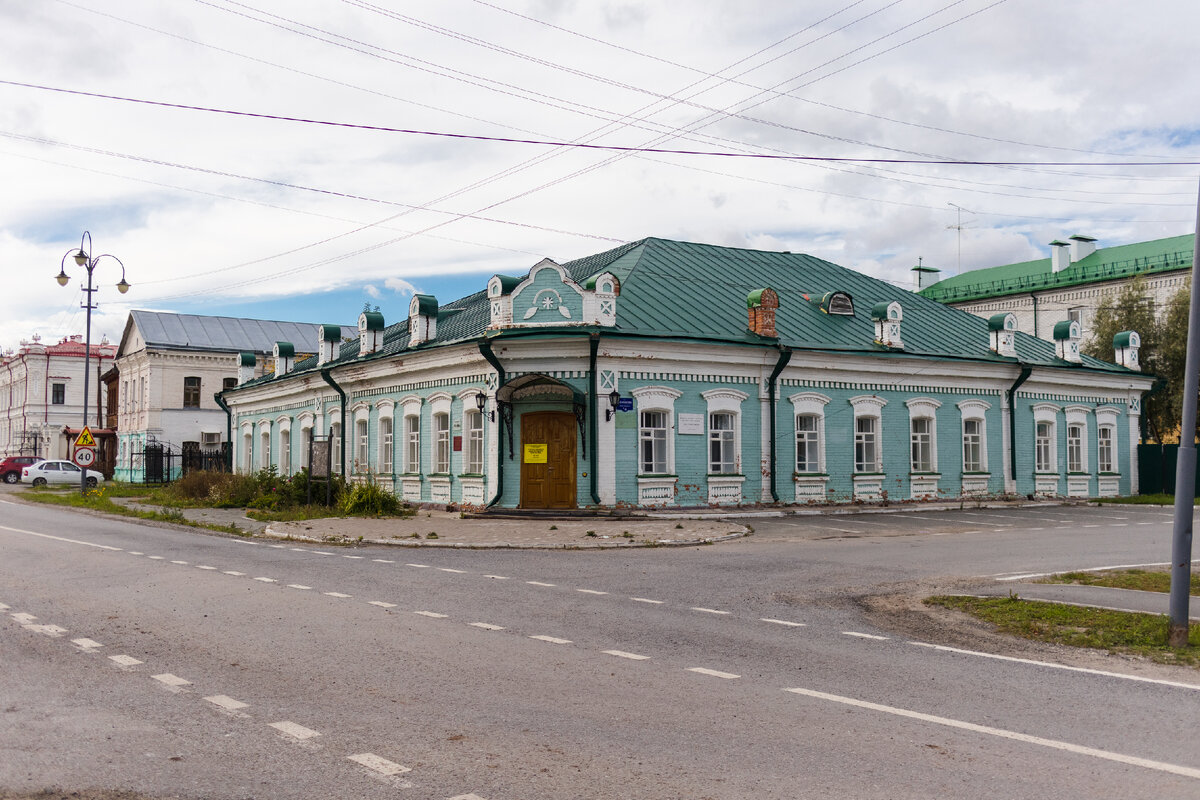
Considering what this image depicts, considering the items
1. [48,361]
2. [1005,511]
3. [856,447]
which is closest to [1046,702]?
[856,447]

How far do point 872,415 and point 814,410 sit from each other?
2.12 metres

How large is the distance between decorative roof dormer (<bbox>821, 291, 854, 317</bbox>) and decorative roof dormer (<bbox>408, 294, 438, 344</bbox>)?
36.7 ft

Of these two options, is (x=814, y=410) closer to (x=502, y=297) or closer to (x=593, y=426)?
(x=593, y=426)

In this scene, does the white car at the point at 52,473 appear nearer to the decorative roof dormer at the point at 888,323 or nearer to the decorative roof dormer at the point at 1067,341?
the decorative roof dormer at the point at 888,323

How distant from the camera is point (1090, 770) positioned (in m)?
5.20

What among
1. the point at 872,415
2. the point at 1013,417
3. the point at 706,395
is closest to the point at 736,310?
the point at 706,395

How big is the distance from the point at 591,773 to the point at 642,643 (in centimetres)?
Answer: 351

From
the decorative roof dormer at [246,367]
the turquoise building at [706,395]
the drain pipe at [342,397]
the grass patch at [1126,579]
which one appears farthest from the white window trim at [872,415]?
the decorative roof dormer at [246,367]

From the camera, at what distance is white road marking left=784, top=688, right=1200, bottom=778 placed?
17.3 feet

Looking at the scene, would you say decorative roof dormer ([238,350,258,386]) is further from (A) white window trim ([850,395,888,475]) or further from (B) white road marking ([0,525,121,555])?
(A) white window trim ([850,395,888,475])

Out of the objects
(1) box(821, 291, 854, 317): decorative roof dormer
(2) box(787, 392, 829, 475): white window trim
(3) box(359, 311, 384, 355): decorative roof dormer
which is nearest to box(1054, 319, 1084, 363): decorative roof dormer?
(1) box(821, 291, 854, 317): decorative roof dormer

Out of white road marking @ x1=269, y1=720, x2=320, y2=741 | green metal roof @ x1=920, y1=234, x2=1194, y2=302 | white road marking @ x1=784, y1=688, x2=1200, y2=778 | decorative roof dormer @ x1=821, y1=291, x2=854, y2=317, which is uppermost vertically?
green metal roof @ x1=920, y1=234, x2=1194, y2=302

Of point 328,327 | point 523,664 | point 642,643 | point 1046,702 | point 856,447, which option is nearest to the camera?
point 1046,702

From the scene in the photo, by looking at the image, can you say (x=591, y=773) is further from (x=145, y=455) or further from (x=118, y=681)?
(x=145, y=455)
